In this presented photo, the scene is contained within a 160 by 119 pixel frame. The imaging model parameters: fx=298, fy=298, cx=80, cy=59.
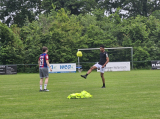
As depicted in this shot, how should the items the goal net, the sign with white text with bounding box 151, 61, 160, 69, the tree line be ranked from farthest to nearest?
the goal net, the tree line, the sign with white text with bounding box 151, 61, 160, 69

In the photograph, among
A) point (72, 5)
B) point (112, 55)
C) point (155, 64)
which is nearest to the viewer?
point (155, 64)

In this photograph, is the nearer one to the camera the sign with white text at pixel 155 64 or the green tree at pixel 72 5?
the sign with white text at pixel 155 64

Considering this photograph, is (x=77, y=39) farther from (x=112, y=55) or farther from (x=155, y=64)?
(x=155, y=64)

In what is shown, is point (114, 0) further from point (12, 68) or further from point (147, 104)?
point (147, 104)

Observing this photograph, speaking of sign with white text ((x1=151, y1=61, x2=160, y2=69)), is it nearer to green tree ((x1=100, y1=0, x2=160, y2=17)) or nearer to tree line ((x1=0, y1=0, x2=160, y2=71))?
tree line ((x1=0, y1=0, x2=160, y2=71))

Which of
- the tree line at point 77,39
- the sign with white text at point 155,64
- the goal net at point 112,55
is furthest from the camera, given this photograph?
the goal net at point 112,55

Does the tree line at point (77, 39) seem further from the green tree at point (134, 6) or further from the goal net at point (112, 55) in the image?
the green tree at point (134, 6)

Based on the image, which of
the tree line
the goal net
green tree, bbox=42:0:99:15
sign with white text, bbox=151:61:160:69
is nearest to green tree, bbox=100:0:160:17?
green tree, bbox=42:0:99:15

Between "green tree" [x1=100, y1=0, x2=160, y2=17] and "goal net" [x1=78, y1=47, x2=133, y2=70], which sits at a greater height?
"green tree" [x1=100, y1=0, x2=160, y2=17]

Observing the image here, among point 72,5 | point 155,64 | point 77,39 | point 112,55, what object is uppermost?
point 72,5

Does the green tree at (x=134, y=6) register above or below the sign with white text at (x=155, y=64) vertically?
above

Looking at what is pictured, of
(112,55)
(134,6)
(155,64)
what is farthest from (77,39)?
(134,6)

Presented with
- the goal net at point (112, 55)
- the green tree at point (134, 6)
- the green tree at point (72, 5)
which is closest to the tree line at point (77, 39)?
the goal net at point (112, 55)

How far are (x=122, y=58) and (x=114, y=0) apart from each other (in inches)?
1155
